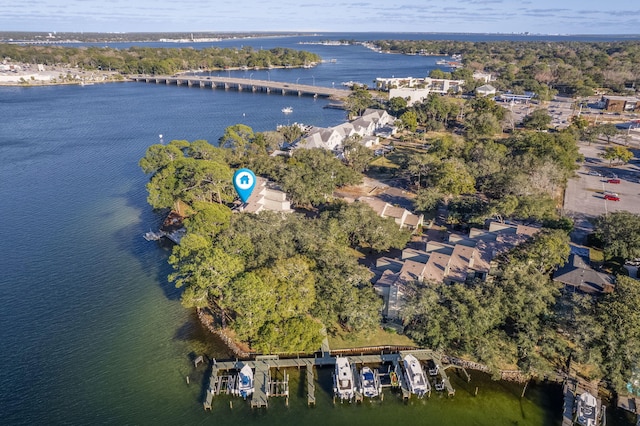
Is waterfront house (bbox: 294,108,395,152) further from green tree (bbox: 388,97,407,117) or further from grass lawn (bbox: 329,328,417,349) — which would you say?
grass lawn (bbox: 329,328,417,349)

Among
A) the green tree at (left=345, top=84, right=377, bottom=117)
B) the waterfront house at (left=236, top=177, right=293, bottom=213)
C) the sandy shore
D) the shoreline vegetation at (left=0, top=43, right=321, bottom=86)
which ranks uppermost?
the shoreline vegetation at (left=0, top=43, right=321, bottom=86)

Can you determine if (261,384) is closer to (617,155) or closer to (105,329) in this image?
(105,329)

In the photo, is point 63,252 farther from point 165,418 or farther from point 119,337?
point 165,418

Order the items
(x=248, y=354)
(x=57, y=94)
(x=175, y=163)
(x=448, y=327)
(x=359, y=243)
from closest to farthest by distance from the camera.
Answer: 1. (x=448, y=327)
2. (x=248, y=354)
3. (x=359, y=243)
4. (x=175, y=163)
5. (x=57, y=94)

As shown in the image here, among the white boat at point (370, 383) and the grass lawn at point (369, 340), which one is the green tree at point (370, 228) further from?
the white boat at point (370, 383)


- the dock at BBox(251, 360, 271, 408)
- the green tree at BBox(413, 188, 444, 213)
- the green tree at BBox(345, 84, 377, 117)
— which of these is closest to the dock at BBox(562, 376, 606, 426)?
the dock at BBox(251, 360, 271, 408)

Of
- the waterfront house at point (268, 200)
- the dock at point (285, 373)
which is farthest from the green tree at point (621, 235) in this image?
the waterfront house at point (268, 200)

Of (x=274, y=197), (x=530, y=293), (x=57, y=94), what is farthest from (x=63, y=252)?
(x=57, y=94)
